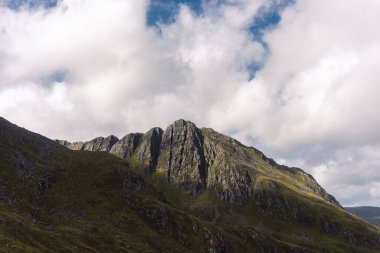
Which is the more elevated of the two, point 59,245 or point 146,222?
point 146,222

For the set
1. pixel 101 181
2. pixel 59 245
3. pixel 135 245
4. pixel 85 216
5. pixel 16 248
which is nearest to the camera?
pixel 16 248

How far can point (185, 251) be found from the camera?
165 m

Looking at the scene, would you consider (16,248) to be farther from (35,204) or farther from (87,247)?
(35,204)

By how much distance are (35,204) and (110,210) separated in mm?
35171

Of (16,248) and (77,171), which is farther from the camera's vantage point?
(77,171)

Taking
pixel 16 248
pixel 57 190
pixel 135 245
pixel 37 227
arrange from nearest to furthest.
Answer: pixel 16 248
pixel 37 227
pixel 135 245
pixel 57 190

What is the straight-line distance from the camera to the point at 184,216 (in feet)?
639

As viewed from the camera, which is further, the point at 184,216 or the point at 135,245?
the point at 184,216

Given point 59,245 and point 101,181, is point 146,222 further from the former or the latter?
point 59,245

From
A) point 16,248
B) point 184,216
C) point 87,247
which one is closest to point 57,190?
point 87,247

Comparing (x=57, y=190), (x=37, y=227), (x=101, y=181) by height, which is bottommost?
(x=37, y=227)

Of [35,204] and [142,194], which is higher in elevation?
[142,194]

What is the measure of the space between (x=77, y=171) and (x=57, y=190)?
2878 cm

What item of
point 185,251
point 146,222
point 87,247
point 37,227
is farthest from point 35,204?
point 185,251
